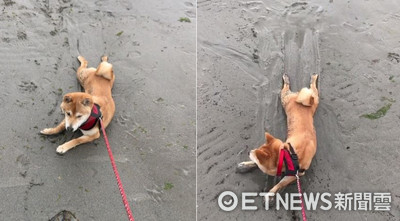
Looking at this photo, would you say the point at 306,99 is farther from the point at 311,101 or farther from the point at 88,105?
the point at 88,105

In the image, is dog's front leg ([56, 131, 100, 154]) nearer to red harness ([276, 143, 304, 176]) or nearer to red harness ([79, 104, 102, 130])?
red harness ([79, 104, 102, 130])

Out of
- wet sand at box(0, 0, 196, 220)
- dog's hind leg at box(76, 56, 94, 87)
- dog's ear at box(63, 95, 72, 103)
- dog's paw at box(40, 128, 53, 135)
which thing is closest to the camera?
dog's ear at box(63, 95, 72, 103)

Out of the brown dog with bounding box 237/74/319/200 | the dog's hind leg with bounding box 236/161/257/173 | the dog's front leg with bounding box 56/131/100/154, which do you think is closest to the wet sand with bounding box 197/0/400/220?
the dog's hind leg with bounding box 236/161/257/173

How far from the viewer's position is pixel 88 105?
13.2 ft

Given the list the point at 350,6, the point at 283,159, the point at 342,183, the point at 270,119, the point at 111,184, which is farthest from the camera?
the point at 350,6

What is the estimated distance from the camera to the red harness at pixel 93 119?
4.18 metres

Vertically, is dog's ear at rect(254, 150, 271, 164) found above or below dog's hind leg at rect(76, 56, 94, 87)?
below

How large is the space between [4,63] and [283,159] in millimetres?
4260

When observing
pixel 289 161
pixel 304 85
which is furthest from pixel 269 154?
pixel 304 85

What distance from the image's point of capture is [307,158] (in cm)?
438

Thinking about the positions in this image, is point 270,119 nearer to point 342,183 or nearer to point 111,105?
point 342,183

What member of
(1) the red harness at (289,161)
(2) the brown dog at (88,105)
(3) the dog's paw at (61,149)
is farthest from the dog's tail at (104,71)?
(1) the red harness at (289,161)

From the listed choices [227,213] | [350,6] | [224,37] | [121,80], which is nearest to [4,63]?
[121,80]

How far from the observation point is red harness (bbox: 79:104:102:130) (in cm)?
418
